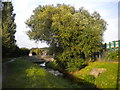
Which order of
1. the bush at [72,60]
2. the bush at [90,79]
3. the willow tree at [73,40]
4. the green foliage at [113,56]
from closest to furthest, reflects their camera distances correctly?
the bush at [90,79] → the green foliage at [113,56] → the willow tree at [73,40] → the bush at [72,60]

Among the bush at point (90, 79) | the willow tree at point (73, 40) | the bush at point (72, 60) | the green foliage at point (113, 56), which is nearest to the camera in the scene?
the bush at point (90, 79)

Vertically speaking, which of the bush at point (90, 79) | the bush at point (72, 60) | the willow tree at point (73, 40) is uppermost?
the willow tree at point (73, 40)

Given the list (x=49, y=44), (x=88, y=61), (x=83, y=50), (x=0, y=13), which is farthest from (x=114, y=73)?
(x=0, y=13)

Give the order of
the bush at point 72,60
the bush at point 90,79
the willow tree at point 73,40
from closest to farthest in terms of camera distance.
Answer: the bush at point 90,79, the willow tree at point 73,40, the bush at point 72,60

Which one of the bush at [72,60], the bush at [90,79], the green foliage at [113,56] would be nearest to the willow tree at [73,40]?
the bush at [72,60]

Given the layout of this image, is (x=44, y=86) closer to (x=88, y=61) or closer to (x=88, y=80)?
(x=88, y=80)

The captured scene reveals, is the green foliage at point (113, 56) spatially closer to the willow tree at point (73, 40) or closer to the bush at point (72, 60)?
the willow tree at point (73, 40)

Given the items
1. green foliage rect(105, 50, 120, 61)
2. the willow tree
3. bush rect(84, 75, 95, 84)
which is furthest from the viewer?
the willow tree

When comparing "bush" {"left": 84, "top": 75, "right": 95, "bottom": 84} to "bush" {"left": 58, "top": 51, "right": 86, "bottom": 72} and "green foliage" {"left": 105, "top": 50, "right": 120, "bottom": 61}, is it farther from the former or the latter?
"green foliage" {"left": 105, "top": 50, "right": 120, "bottom": 61}

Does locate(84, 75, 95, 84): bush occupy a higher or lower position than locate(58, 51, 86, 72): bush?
lower

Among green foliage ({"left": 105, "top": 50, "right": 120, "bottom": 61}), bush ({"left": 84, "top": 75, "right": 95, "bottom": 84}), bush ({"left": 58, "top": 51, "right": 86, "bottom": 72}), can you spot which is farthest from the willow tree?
bush ({"left": 84, "top": 75, "right": 95, "bottom": 84})

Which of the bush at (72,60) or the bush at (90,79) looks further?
the bush at (72,60)

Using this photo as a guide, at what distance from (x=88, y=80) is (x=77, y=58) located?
17.6 feet

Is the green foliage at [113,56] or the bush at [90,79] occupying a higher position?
the green foliage at [113,56]
